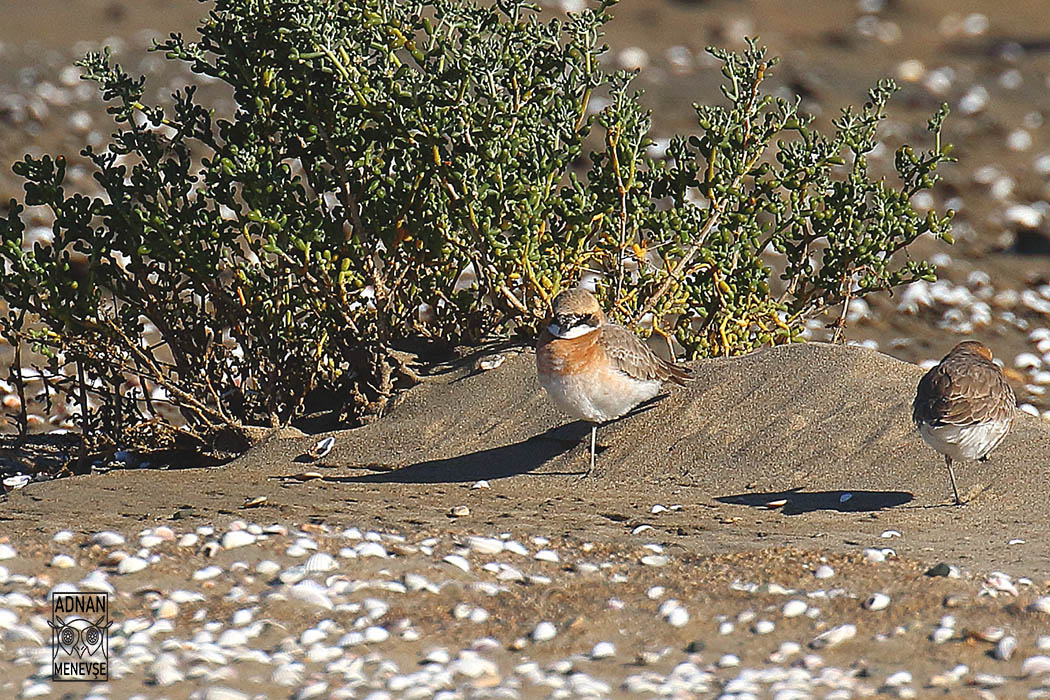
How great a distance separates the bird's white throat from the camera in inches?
268

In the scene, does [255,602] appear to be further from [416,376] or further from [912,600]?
[416,376]

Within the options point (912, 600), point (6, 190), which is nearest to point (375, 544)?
point (912, 600)

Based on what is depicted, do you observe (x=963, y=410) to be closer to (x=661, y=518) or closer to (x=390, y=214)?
(x=661, y=518)

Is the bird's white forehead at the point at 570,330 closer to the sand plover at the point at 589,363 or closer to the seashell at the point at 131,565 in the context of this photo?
the sand plover at the point at 589,363

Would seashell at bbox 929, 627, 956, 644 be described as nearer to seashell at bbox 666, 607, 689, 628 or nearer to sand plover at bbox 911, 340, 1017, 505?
seashell at bbox 666, 607, 689, 628

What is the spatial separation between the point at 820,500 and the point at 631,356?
1.13 meters

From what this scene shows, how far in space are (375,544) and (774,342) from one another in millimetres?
3381

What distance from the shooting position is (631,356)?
22.7 ft

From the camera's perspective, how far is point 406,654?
189 inches

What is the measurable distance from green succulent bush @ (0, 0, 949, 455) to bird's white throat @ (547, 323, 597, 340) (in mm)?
497

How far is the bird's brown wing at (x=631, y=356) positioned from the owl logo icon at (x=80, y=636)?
8.99 feet

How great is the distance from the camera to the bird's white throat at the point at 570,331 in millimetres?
6801

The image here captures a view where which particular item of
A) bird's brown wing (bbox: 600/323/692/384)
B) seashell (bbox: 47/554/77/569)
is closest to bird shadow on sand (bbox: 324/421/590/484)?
bird's brown wing (bbox: 600/323/692/384)

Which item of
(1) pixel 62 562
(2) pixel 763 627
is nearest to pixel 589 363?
(2) pixel 763 627
